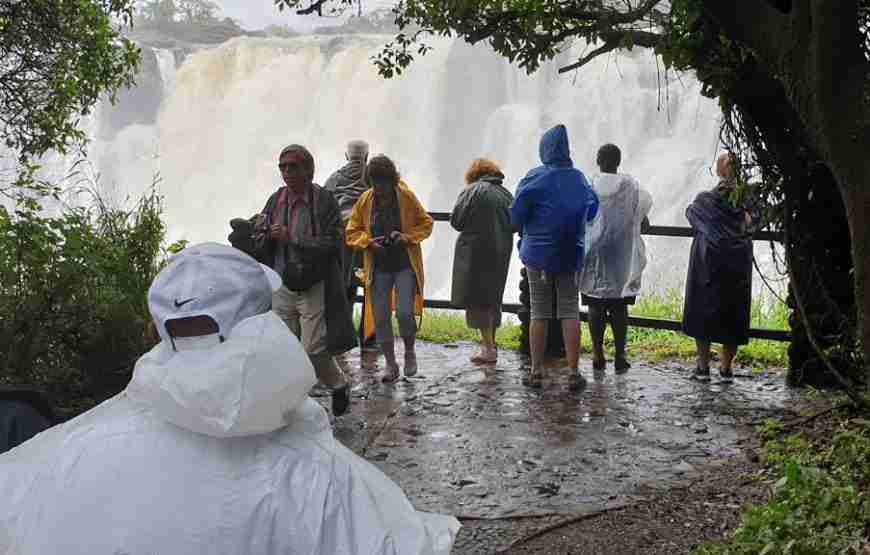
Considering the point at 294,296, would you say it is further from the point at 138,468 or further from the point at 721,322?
the point at 138,468

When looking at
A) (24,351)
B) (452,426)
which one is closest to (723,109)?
(452,426)

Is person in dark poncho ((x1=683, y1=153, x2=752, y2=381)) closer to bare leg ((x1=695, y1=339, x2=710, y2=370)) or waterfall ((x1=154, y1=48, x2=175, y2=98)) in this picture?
bare leg ((x1=695, y1=339, x2=710, y2=370))

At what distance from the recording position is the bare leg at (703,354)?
8.40 metres

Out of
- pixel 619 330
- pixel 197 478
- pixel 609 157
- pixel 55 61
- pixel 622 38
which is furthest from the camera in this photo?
pixel 619 330

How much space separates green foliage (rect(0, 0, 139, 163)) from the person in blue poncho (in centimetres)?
286

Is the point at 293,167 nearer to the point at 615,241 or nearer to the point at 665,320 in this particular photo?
the point at 615,241

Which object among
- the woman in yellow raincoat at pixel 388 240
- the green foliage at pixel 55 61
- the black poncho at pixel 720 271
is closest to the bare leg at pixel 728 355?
the black poncho at pixel 720 271

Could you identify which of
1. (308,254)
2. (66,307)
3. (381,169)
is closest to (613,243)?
(381,169)

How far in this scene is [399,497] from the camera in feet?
7.16

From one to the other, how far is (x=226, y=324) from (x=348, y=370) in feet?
22.3

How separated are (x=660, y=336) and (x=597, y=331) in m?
2.09

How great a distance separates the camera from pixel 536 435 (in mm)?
6711

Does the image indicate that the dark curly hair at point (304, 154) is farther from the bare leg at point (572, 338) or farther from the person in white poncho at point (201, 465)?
the person in white poncho at point (201, 465)

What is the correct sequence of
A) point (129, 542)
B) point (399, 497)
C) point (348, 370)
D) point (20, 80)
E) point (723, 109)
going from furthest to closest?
point (348, 370) < point (20, 80) < point (723, 109) < point (399, 497) < point (129, 542)
